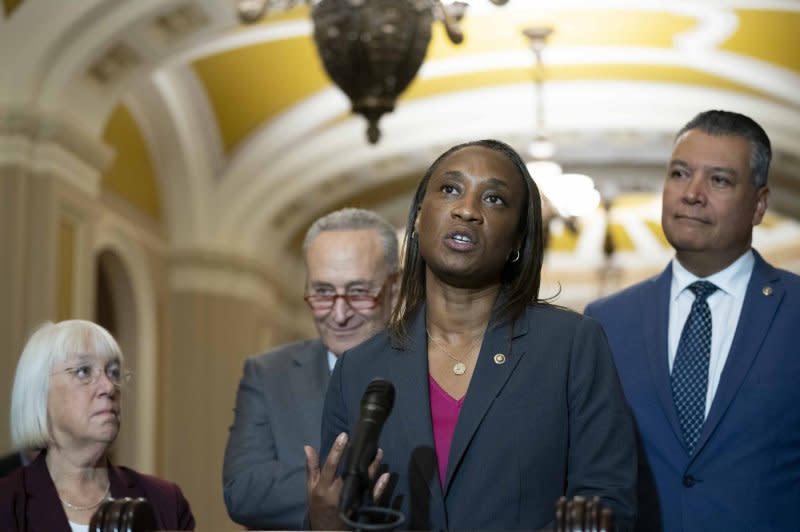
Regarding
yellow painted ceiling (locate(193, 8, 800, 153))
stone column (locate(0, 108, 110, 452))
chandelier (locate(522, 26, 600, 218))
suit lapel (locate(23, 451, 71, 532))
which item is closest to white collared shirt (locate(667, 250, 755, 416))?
suit lapel (locate(23, 451, 71, 532))

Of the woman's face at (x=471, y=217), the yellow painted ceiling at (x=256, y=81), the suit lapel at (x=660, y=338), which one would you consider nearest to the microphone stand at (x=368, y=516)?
the woman's face at (x=471, y=217)

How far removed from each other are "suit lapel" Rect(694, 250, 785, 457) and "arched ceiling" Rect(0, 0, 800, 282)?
8051mm

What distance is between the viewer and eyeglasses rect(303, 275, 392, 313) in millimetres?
4305

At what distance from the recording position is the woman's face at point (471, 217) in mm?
3035

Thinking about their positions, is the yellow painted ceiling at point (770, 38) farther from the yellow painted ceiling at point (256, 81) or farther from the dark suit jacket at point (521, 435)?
the dark suit jacket at point (521, 435)

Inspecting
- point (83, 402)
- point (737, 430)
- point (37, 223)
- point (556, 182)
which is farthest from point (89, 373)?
point (556, 182)

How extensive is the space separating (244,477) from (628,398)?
106cm

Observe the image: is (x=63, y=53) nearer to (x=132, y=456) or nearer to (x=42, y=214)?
(x=42, y=214)

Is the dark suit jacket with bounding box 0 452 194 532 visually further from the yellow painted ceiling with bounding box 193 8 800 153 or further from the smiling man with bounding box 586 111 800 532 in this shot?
the yellow painted ceiling with bounding box 193 8 800 153

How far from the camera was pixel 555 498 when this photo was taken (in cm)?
297

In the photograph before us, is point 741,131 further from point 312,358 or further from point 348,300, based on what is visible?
point 312,358

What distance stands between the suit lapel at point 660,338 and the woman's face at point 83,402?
146cm

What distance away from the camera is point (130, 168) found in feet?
46.5

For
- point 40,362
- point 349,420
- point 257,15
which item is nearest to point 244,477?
point 40,362
